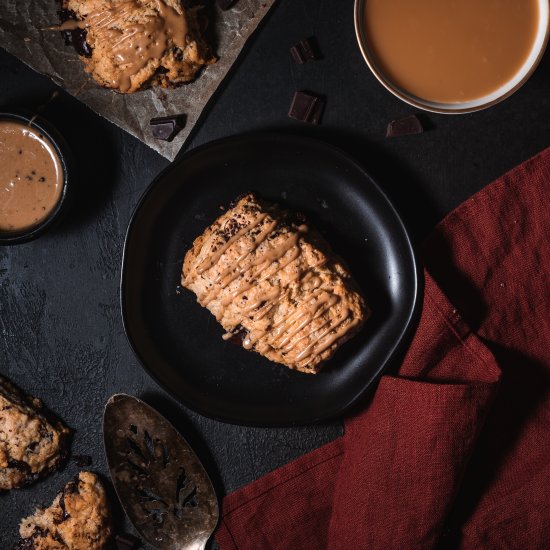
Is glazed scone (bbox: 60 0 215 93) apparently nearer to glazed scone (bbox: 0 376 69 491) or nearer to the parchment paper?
the parchment paper

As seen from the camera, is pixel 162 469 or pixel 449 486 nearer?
pixel 449 486

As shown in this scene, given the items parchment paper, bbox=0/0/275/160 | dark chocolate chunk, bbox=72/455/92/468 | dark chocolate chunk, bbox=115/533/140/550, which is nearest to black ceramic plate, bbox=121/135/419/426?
parchment paper, bbox=0/0/275/160

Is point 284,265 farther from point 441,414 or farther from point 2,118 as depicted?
point 2,118

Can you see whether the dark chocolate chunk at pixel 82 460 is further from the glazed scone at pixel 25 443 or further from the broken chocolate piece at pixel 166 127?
the broken chocolate piece at pixel 166 127

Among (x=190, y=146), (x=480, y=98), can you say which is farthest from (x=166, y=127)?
(x=480, y=98)

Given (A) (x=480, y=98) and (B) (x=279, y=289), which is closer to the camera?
(B) (x=279, y=289)

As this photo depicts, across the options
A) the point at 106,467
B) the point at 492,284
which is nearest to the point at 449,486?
the point at 492,284

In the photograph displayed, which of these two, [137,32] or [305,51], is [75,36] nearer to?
[137,32]
